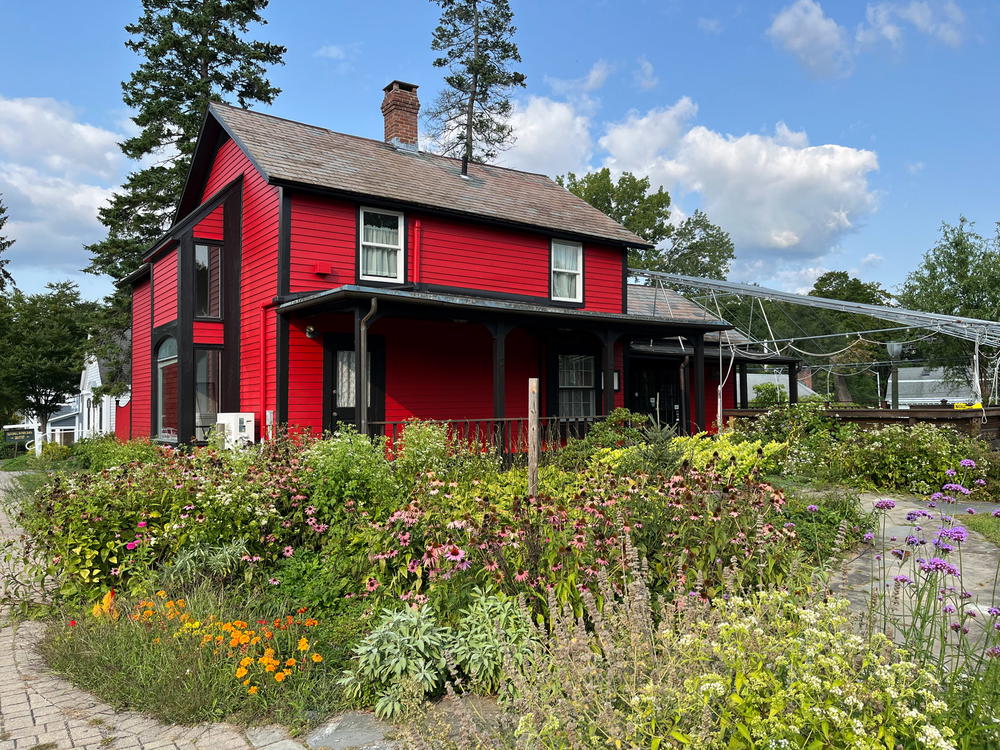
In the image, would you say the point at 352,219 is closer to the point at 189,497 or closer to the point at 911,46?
the point at 189,497

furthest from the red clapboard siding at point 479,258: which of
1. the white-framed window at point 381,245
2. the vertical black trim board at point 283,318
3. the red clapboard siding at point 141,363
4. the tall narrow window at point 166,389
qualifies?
the red clapboard siding at point 141,363

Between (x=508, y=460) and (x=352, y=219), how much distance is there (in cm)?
511

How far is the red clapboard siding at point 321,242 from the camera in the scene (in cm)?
1125

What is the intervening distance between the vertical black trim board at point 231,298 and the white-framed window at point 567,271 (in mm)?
6504

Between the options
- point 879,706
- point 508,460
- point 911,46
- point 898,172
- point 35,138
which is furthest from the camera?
point 35,138

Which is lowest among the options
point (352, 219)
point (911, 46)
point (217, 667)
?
point (217, 667)

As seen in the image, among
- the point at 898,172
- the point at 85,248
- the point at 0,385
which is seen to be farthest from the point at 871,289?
the point at 0,385

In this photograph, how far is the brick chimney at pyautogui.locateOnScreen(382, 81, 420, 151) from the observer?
15664 mm

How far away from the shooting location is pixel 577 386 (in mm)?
15062

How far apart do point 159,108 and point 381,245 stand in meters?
15.6

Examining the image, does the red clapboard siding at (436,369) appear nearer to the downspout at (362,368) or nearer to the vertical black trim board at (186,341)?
the downspout at (362,368)

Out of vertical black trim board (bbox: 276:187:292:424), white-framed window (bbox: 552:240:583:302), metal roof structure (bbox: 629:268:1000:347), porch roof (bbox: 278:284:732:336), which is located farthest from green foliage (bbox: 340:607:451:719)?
metal roof structure (bbox: 629:268:1000:347)

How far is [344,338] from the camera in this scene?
37.8 ft

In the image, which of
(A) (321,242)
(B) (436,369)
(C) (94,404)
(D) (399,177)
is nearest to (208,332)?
(A) (321,242)
